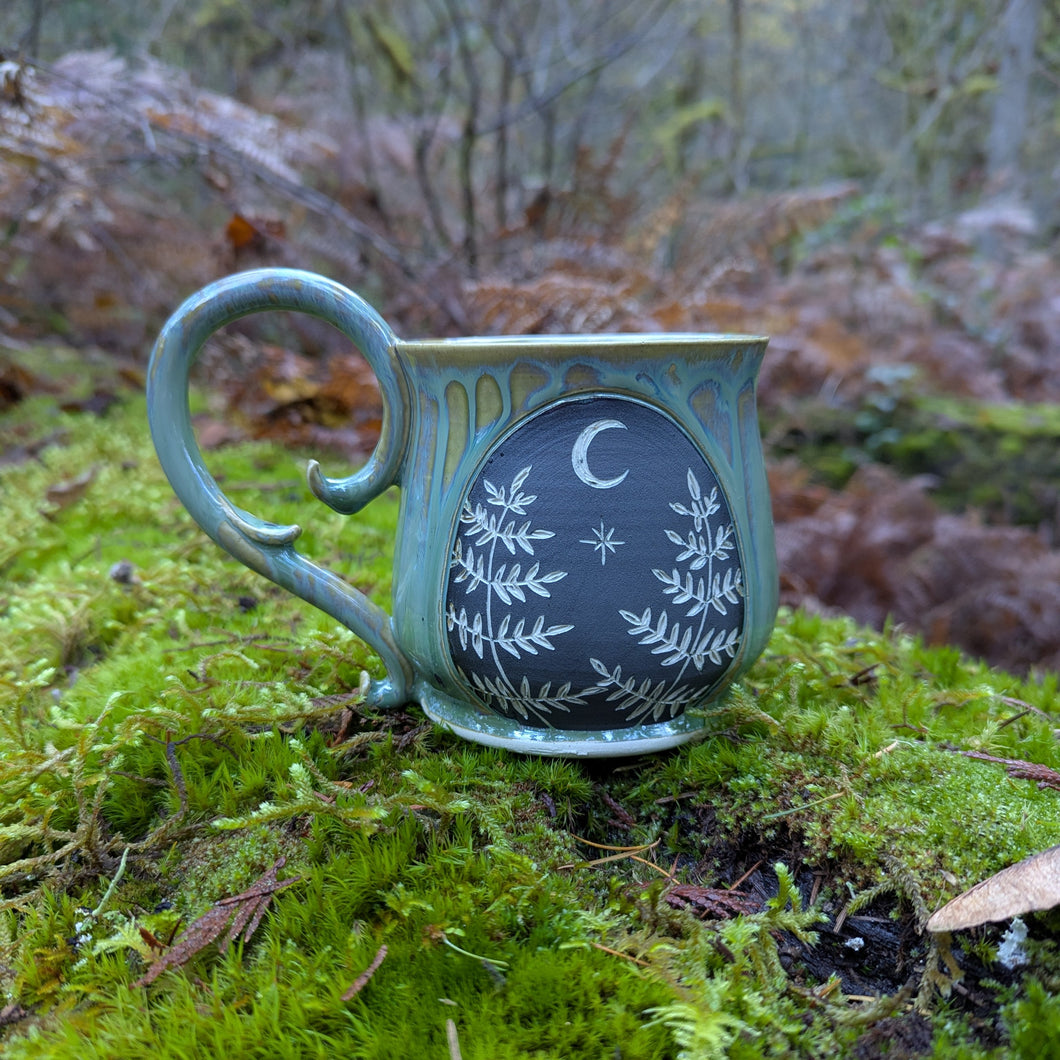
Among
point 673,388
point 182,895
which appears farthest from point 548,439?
point 182,895

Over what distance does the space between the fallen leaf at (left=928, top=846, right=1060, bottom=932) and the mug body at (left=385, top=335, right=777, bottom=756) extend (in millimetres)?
480

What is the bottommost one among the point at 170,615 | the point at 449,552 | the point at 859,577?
the point at 859,577

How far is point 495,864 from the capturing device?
1201mm

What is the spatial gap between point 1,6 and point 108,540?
3.76 meters

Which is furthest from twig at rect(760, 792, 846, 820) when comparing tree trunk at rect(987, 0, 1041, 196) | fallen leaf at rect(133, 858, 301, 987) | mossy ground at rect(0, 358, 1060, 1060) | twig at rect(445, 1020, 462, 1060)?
tree trunk at rect(987, 0, 1041, 196)

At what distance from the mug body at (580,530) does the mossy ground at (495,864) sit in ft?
0.57

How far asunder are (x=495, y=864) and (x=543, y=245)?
3.94m

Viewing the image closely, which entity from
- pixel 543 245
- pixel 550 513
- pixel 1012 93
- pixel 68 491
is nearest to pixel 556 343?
pixel 550 513

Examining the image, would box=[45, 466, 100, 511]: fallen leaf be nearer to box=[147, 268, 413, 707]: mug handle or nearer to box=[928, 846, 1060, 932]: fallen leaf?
box=[147, 268, 413, 707]: mug handle

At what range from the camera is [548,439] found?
132 cm

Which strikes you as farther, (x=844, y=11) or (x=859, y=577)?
(x=844, y=11)

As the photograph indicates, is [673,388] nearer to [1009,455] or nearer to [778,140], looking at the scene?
[1009,455]

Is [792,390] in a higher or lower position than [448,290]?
lower

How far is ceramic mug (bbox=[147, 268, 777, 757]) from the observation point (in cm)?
130
